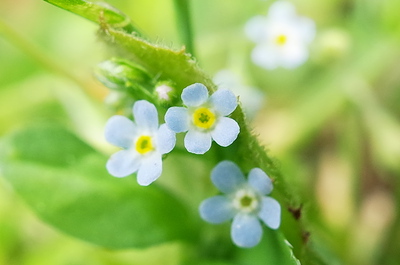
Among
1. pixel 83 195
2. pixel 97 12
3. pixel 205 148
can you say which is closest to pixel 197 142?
pixel 205 148

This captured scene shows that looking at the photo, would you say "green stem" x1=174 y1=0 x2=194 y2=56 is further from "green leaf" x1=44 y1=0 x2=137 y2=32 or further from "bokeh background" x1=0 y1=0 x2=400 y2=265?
"bokeh background" x1=0 y1=0 x2=400 y2=265

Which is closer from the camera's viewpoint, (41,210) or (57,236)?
(41,210)

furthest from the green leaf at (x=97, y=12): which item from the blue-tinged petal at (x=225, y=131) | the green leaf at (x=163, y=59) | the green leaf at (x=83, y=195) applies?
the green leaf at (x=83, y=195)

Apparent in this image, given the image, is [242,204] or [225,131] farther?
[242,204]

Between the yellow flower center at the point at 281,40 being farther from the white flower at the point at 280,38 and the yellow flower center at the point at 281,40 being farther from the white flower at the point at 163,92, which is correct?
the white flower at the point at 163,92

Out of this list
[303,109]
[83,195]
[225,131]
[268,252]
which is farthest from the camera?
[303,109]

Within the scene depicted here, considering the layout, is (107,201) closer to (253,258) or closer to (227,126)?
(253,258)

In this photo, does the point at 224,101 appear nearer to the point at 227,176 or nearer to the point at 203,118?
the point at 203,118

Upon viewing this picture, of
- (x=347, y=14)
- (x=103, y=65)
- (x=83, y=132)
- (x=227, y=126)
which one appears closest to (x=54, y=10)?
(x=83, y=132)
